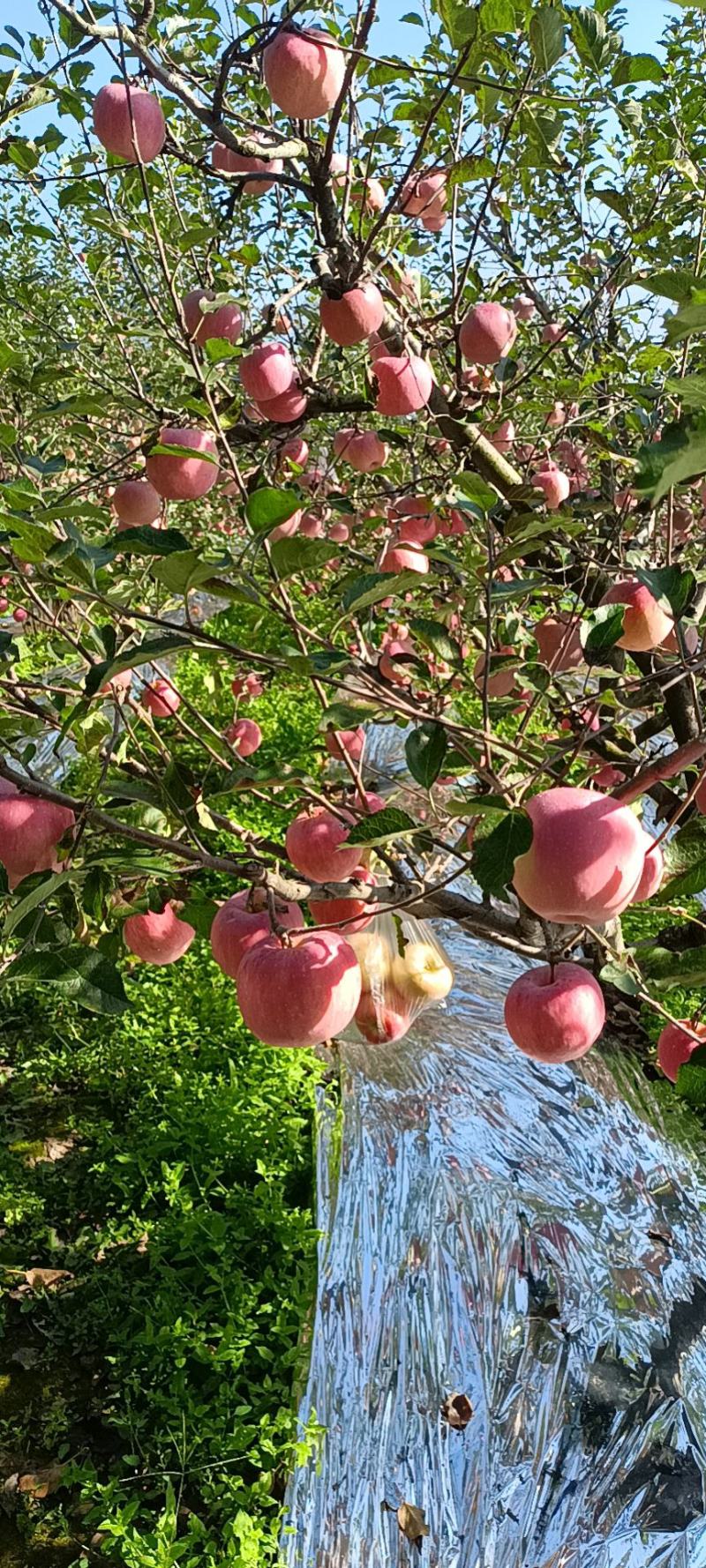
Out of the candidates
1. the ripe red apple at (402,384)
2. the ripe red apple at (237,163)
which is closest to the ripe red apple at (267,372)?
the ripe red apple at (402,384)

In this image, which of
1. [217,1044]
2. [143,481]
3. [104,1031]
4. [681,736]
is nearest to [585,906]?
[681,736]

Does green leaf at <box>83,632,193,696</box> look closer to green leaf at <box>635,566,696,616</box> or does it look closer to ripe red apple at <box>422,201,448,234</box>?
green leaf at <box>635,566,696,616</box>

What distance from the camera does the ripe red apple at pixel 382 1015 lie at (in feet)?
5.80

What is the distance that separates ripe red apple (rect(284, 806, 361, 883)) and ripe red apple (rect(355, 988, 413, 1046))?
38 cm

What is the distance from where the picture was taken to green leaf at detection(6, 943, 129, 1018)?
95 cm

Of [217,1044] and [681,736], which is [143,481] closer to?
[681,736]

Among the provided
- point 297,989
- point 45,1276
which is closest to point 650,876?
point 297,989

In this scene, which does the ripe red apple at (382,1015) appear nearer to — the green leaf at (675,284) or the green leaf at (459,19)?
the green leaf at (675,284)

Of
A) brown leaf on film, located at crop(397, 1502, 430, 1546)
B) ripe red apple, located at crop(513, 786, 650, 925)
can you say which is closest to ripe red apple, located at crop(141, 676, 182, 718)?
ripe red apple, located at crop(513, 786, 650, 925)

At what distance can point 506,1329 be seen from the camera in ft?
6.73

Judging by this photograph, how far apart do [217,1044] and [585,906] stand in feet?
7.44

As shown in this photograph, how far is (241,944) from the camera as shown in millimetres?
1126

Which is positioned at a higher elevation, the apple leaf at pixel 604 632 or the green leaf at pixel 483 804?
the apple leaf at pixel 604 632

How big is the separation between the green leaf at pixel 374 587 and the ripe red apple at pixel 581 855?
0.73ft
